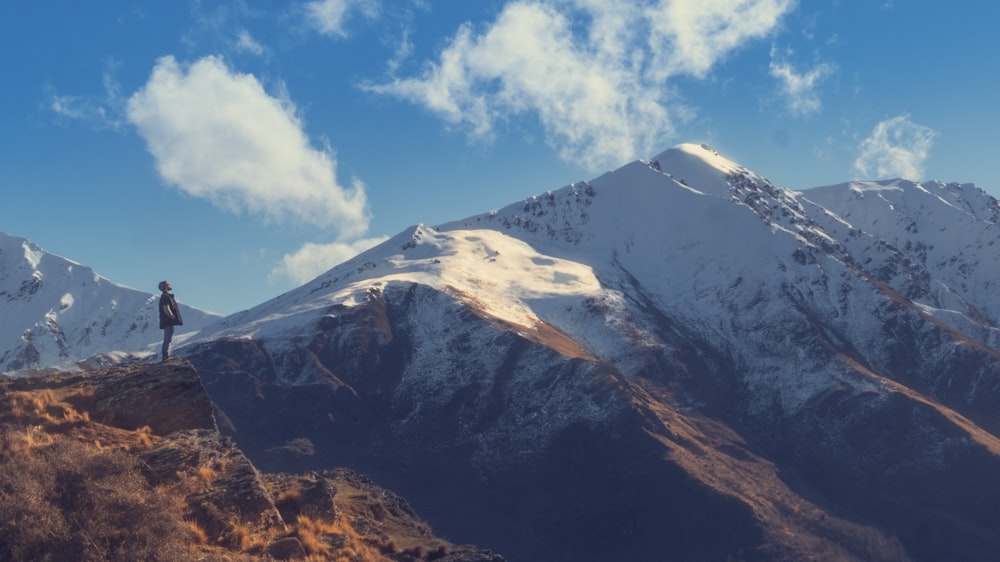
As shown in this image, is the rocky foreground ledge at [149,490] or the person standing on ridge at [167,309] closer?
the rocky foreground ledge at [149,490]

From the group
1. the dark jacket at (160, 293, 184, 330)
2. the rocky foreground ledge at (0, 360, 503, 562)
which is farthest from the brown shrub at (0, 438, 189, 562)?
the dark jacket at (160, 293, 184, 330)

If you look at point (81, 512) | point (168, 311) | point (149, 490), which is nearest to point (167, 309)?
point (168, 311)

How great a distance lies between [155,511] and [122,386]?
1004 cm

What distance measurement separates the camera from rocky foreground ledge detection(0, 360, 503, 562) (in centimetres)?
3033

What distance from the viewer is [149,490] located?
3347 cm

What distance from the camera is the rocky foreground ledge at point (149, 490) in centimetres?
3033

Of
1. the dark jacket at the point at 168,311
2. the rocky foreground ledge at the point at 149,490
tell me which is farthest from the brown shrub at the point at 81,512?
the dark jacket at the point at 168,311

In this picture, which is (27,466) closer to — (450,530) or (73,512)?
(73,512)

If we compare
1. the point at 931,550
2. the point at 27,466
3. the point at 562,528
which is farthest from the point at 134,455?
the point at 931,550

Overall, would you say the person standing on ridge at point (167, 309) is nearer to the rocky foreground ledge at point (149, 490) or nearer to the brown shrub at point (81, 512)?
the rocky foreground ledge at point (149, 490)

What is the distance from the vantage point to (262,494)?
36.7 m

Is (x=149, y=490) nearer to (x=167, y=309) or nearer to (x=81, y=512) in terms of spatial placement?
(x=81, y=512)

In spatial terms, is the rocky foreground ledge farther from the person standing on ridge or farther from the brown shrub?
the person standing on ridge

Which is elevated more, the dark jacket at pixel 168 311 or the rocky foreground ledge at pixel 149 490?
the dark jacket at pixel 168 311
